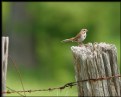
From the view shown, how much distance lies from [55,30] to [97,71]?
29394mm

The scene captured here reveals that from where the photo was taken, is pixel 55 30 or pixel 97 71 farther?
pixel 55 30

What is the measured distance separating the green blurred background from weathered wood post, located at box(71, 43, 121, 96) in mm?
25182

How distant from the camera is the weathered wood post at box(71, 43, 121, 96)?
690cm

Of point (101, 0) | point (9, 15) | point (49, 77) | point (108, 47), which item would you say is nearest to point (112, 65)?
point (108, 47)

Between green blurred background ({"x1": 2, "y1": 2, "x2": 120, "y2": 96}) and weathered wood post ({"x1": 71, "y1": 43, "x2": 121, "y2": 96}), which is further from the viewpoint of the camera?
green blurred background ({"x1": 2, "y1": 2, "x2": 120, "y2": 96})

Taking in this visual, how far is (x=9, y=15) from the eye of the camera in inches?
1606

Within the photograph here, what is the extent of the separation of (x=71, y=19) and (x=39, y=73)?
3683 millimetres

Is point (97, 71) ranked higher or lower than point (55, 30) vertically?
lower

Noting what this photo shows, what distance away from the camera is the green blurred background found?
3441cm

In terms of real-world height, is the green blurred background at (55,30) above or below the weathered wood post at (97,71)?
above

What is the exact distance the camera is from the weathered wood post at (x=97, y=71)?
6902 mm

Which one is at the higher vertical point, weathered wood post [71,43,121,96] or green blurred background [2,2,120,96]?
green blurred background [2,2,120,96]

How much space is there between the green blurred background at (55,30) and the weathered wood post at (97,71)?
2518cm

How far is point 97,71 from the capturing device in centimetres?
695
